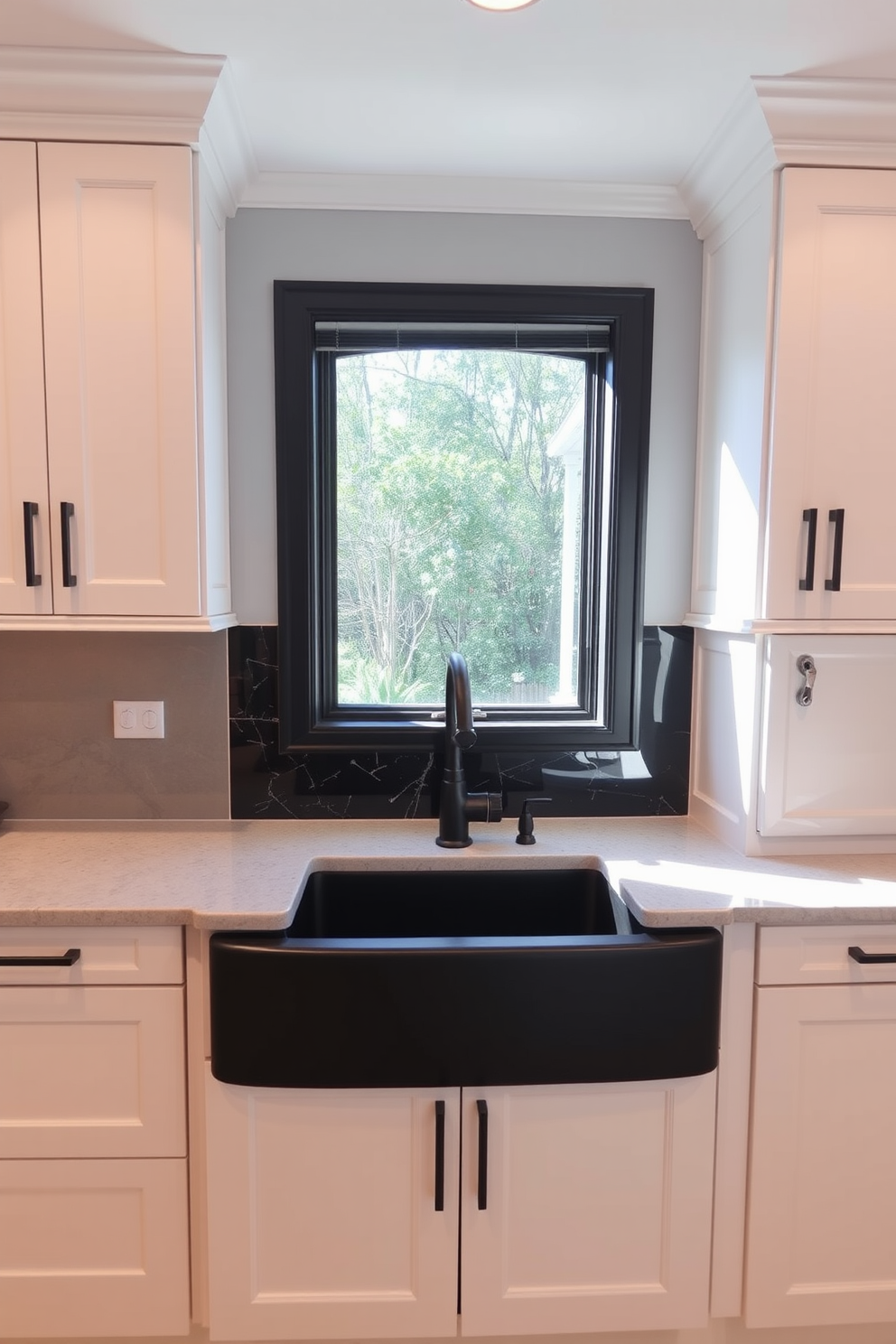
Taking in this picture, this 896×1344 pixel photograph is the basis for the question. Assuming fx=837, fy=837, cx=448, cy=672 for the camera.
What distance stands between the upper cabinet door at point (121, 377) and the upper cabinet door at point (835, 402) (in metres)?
1.17

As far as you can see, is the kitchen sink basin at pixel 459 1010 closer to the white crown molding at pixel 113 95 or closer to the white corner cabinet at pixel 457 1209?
the white corner cabinet at pixel 457 1209

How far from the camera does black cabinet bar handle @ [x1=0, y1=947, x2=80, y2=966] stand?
57.1 inches

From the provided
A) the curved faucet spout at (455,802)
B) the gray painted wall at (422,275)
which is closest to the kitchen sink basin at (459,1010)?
the curved faucet spout at (455,802)

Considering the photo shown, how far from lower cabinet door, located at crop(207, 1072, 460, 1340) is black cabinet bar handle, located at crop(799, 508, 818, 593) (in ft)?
3.84

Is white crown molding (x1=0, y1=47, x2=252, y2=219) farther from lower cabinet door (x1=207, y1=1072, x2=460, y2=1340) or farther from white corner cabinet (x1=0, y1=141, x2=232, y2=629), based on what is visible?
lower cabinet door (x1=207, y1=1072, x2=460, y2=1340)

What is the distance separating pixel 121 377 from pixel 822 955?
5.65ft

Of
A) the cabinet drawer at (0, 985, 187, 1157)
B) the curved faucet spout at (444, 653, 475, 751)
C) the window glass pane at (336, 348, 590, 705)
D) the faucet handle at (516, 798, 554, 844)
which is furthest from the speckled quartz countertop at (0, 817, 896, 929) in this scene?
the window glass pane at (336, 348, 590, 705)

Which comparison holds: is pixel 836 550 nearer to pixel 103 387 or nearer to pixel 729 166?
pixel 729 166

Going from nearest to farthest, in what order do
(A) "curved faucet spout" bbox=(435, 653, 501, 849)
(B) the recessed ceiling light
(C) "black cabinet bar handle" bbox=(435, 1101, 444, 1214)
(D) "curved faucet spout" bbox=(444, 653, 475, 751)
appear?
(B) the recessed ceiling light
(C) "black cabinet bar handle" bbox=(435, 1101, 444, 1214)
(D) "curved faucet spout" bbox=(444, 653, 475, 751)
(A) "curved faucet spout" bbox=(435, 653, 501, 849)

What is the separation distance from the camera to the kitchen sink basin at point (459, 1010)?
1.40 meters

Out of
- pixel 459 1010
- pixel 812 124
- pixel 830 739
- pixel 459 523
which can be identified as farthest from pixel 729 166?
pixel 459 1010

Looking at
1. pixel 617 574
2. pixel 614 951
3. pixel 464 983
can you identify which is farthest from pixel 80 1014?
pixel 617 574

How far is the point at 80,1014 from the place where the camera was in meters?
1.47

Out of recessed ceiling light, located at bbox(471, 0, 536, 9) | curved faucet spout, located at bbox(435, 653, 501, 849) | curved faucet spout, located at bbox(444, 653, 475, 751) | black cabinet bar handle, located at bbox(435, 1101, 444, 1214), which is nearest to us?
recessed ceiling light, located at bbox(471, 0, 536, 9)
